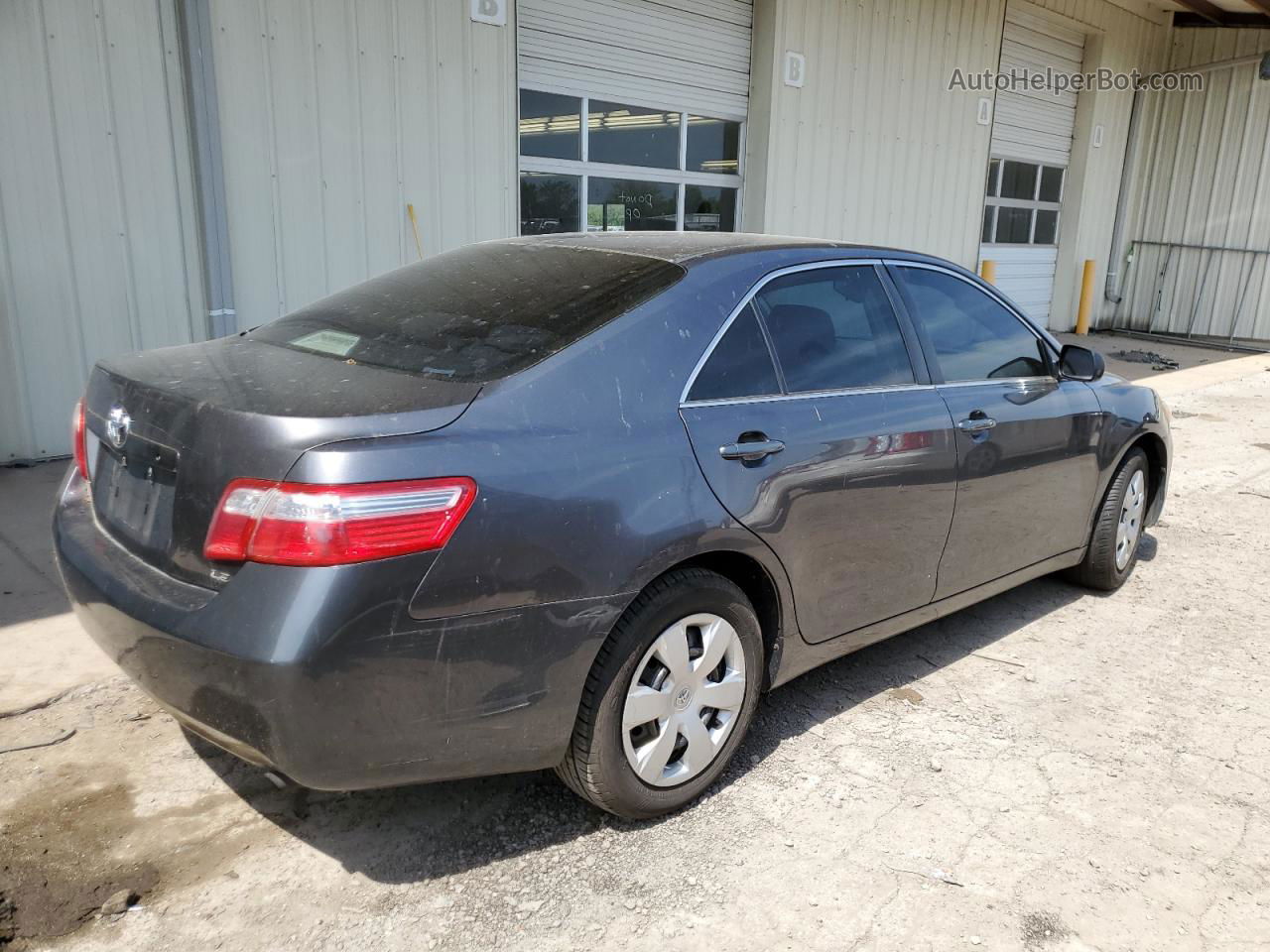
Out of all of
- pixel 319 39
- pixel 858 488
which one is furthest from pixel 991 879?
Answer: pixel 319 39

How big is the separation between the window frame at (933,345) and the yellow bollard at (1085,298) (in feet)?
43.5

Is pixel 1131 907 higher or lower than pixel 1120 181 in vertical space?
lower

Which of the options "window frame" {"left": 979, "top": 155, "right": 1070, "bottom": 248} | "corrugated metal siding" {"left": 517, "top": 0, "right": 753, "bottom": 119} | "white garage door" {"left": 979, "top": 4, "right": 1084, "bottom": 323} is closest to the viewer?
"corrugated metal siding" {"left": 517, "top": 0, "right": 753, "bottom": 119}

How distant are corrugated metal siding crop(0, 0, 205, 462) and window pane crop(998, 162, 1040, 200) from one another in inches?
461

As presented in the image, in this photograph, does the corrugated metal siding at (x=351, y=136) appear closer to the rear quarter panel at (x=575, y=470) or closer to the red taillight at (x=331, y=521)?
the rear quarter panel at (x=575, y=470)

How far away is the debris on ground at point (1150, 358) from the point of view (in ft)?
43.8

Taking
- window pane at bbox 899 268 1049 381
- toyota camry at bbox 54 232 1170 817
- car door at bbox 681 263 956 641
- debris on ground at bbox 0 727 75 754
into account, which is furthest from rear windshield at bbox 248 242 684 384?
debris on ground at bbox 0 727 75 754

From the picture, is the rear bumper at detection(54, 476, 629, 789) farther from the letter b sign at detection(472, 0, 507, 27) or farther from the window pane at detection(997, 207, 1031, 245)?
the window pane at detection(997, 207, 1031, 245)

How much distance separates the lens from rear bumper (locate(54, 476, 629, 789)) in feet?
6.92

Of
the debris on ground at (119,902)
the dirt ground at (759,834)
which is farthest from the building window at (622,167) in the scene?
the debris on ground at (119,902)

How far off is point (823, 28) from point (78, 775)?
10.0m

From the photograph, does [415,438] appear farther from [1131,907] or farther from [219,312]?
[219,312]

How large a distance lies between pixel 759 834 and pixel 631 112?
25.0ft

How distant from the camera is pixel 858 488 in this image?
10.3ft
